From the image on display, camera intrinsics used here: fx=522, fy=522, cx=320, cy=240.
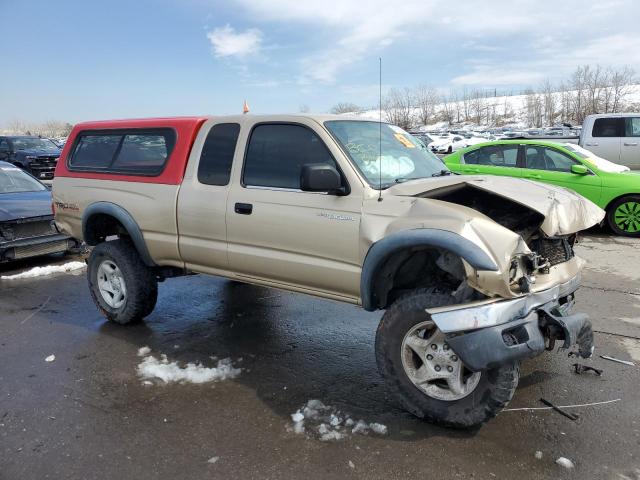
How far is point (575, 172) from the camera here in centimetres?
875

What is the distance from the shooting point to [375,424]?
10.8ft

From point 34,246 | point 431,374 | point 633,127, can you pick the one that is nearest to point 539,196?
point 431,374

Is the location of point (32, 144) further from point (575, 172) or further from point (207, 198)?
point (575, 172)

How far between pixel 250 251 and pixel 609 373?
9.47 ft

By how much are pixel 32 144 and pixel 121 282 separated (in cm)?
1724

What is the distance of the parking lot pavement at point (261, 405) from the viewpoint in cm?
291

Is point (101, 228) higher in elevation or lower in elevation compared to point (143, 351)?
higher

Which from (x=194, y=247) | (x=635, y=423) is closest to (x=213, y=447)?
(x=194, y=247)

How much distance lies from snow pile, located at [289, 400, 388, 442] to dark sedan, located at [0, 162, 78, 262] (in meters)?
5.76

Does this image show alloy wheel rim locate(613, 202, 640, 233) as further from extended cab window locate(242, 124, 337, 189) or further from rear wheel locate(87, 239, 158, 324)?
rear wheel locate(87, 239, 158, 324)

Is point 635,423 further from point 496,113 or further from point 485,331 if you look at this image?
point 496,113

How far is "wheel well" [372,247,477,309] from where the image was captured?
3.29 metres

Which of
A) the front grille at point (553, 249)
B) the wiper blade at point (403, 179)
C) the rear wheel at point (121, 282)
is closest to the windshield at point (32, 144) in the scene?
the rear wheel at point (121, 282)

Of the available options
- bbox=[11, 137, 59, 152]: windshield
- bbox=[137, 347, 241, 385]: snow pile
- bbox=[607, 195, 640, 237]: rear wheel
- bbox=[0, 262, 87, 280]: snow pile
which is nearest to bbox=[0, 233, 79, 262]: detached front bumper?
bbox=[0, 262, 87, 280]: snow pile
